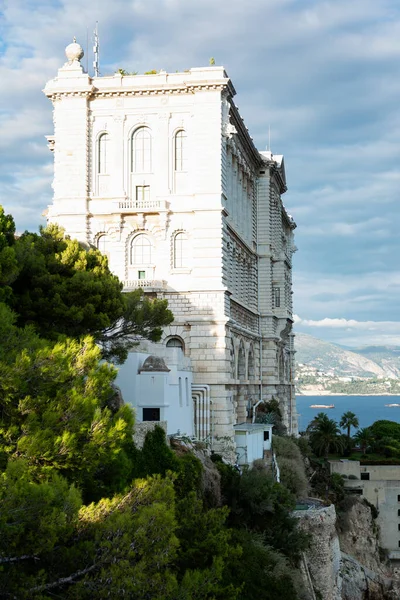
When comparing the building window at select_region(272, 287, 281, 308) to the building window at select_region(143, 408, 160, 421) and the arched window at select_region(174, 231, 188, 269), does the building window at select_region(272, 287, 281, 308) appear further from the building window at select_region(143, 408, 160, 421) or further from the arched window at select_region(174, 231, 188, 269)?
the building window at select_region(143, 408, 160, 421)

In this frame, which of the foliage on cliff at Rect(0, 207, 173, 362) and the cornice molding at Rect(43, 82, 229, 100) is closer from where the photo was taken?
the foliage on cliff at Rect(0, 207, 173, 362)

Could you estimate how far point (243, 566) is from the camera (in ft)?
102

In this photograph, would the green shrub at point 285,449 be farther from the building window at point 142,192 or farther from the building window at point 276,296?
the building window at point 276,296

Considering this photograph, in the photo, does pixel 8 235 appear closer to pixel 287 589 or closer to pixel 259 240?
pixel 287 589

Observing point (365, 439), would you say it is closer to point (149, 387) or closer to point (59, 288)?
point (149, 387)

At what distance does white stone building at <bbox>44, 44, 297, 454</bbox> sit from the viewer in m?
46.7

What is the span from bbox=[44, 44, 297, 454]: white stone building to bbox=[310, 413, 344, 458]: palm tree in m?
29.2

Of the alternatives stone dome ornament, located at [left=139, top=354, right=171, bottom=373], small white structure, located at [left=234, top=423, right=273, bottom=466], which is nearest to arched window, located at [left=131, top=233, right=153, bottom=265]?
small white structure, located at [left=234, top=423, right=273, bottom=466]

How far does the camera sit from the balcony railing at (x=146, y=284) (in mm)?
47544

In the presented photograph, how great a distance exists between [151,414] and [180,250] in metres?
13.1

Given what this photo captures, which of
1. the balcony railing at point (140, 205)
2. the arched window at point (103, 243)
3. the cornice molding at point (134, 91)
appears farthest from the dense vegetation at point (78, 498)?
the cornice molding at point (134, 91)

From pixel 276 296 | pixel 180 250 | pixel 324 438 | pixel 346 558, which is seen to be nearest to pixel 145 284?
pixel 180 250

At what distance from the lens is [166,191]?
48156mm

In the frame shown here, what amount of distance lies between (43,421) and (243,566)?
47.1 ft
